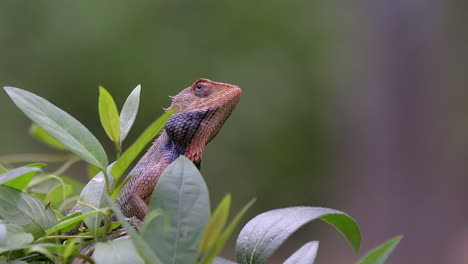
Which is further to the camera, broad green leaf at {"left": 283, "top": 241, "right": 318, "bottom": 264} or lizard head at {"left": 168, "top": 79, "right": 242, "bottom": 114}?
lizard head at {"left": 168, "top": 79, "right": 242, "bottom": 114}

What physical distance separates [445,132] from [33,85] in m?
5.84

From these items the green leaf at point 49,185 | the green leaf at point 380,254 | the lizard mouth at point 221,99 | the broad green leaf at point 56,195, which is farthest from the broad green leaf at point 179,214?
the lizard mouth at point 221,99

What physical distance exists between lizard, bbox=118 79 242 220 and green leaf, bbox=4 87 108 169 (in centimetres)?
68

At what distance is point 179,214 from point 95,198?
303mm

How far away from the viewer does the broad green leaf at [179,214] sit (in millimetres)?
917

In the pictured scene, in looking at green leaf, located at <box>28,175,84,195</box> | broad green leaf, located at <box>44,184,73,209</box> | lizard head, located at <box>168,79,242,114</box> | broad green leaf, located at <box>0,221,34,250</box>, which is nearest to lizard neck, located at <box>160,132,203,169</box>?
lizard head, located at <box>168,79,242,114</box>

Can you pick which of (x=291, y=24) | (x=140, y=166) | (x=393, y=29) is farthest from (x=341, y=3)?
(x=140, y=166)

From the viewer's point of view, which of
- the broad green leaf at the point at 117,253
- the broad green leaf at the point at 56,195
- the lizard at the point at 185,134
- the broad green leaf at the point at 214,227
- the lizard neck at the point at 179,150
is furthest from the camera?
the lizard neck at the point at 179,150

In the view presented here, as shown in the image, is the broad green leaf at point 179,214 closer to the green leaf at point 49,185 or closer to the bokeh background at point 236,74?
the green leaf at point 49,185

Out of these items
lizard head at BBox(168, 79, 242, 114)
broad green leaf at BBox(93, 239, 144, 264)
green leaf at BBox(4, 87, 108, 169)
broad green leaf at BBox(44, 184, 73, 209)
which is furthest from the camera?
lizard head at BBox(168, 79, 242, 114)

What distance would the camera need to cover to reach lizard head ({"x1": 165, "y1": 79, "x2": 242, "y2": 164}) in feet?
6.68

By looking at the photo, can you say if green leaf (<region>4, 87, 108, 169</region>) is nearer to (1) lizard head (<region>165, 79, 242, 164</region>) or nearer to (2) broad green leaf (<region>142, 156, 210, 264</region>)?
(2) broad green leaf (<region>142, 156, 210, 264</region>)

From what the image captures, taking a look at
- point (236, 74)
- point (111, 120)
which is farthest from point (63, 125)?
point (236, 74)

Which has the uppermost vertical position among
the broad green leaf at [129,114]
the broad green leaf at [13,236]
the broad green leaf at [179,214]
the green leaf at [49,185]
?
the broad green leaf at [129,114]
